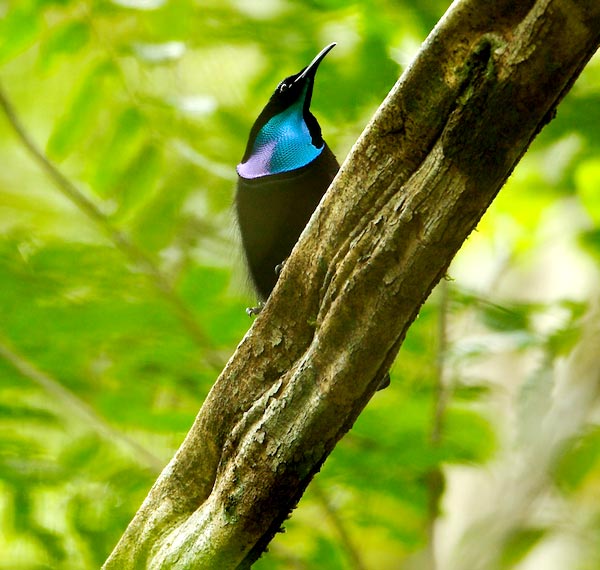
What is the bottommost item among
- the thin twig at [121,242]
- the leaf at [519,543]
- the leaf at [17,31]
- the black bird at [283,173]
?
the leaf at [519,543]

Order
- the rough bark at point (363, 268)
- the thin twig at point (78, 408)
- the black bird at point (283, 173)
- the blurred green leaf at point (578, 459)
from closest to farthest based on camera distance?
the rough bark at point (363, 268)
the black bird at point (283, 173)
the thin twig at point (78, 408)
the blurred green leaf at point (578, 459)

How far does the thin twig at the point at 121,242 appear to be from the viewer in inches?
142

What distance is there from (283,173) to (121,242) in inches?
35.5

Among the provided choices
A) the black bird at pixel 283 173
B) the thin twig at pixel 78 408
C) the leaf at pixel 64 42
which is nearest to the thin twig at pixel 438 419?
the black bird at pixel 283 173

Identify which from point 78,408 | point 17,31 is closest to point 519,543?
point 78,408

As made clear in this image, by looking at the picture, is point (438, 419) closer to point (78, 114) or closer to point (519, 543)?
point (519, 543)

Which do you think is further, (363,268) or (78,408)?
(78,408)

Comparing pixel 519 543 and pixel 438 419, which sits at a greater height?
pixel 438 419

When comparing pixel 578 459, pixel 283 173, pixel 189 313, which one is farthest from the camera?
pixel 578 459

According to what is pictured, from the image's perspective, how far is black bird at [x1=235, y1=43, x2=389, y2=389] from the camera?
322cm

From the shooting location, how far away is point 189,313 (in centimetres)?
371

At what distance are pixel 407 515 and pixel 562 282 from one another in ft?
14.0

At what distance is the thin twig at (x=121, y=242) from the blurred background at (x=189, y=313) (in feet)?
0.04

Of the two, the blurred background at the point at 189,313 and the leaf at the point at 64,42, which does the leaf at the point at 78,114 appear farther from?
the leaf at the point at 64,42
